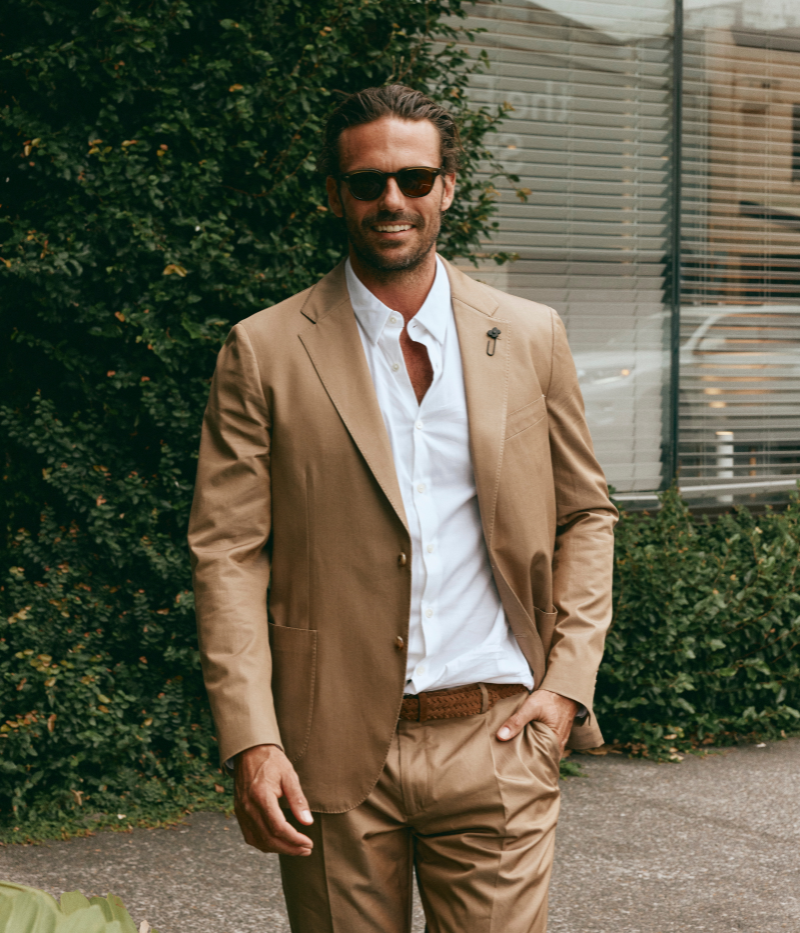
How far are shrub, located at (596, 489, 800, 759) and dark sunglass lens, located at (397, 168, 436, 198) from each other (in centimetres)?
366

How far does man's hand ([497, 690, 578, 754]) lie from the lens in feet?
7.19

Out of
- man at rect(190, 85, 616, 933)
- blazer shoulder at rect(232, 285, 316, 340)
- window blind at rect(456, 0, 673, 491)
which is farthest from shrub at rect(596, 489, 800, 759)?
blazer shoulder at rect(232, 285, 316, 340)

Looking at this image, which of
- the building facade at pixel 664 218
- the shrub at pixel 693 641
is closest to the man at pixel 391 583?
the shrub at pixel 693 641

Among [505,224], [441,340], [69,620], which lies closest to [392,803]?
[441,340]

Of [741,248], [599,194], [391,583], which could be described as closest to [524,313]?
[391,583]

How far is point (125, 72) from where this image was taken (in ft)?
14.3

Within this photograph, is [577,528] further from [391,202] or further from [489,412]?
[391,202]

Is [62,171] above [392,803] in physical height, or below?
above

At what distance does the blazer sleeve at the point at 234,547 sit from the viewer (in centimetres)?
206

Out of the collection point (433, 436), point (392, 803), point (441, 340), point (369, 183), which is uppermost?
point (369, 183)

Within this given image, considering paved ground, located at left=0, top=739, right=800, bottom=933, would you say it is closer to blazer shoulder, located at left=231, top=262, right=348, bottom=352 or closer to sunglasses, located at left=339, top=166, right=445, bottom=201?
blazer shoulder, located at left=231, top=262, right=348, bottom=352

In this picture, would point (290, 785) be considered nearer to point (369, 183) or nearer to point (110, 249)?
point (369, 183)

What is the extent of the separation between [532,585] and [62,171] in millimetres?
2944

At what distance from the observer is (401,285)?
2.30 metres
